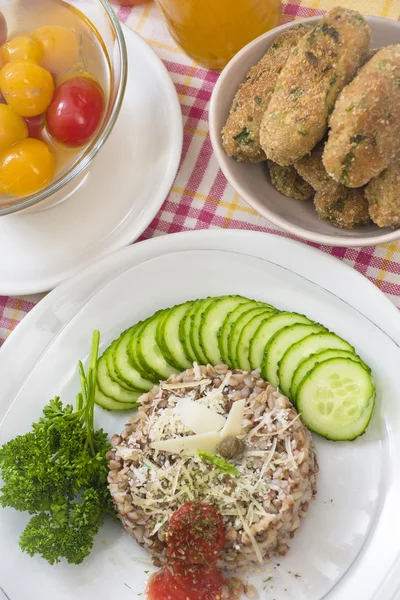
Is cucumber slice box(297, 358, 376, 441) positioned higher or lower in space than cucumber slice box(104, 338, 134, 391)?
higher

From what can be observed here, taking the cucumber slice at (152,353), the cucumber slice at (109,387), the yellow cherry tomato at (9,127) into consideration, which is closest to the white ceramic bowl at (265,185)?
the cucumber slice at (152,353)

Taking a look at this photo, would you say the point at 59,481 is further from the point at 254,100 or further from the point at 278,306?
the point at 254,100

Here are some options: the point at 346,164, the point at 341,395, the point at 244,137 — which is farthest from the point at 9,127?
the point at 341,395

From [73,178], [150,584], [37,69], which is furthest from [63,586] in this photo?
[37,69]

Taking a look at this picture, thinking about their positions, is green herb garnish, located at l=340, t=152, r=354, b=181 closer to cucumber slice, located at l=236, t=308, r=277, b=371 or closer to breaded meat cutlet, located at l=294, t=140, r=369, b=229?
breaded meat cutlet, located at l=294, t=140, r=369, b=229

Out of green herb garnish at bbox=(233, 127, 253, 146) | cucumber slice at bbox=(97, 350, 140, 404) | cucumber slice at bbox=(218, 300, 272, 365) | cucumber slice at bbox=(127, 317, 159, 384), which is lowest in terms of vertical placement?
cucumber slice at bbox=(97, 350, 140, 404)

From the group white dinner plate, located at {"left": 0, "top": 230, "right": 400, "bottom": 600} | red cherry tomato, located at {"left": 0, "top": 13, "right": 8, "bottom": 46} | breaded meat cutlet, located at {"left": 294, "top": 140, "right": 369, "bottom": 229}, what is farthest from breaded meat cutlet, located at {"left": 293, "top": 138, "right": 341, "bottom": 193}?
red cherry tomato, located at {"left": 0, "top": 13, "right": 8, "bottom": 46}

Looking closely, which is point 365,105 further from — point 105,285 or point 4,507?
point 4,507
